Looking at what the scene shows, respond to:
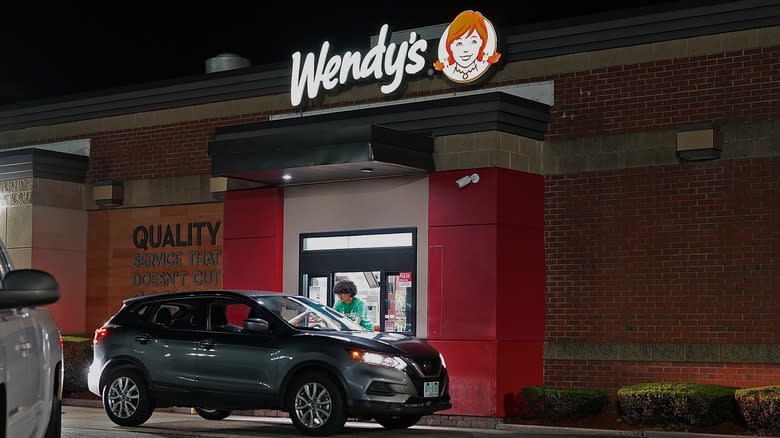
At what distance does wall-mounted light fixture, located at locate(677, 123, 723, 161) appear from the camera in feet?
59.3

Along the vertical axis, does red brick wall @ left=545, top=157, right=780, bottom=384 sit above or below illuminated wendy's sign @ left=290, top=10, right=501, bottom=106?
below

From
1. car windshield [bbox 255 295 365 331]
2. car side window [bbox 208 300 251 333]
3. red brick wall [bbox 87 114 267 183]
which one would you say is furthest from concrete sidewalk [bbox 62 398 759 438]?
red brick wall [bbox 87 114 267 183]

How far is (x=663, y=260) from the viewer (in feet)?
61.2

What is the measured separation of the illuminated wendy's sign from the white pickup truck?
46.0ft

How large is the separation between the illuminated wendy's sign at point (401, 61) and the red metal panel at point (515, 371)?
15.1 feet

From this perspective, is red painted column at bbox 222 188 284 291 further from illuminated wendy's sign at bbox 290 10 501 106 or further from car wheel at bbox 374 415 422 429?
car wheel at bbox 374 415 422 429

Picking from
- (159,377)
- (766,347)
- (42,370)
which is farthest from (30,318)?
(766,347)

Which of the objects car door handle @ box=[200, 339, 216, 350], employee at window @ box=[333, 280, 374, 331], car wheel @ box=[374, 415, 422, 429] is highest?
employee at window @ box=[333, 280, 374, 331]

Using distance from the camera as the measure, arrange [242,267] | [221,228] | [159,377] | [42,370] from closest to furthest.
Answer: [42,370] → [159,377] → [242,267] → [221,228]

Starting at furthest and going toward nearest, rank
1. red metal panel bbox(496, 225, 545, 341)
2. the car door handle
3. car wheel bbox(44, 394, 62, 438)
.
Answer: red metal panel bbox(496, 225, 545, 341) < the car door handle < car wheel bbox(44, 394, 62, 438)

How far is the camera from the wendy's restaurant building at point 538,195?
711 inches

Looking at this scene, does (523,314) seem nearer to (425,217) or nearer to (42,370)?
(425,217)

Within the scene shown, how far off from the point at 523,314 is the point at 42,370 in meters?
13.3

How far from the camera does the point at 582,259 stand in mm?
19469
